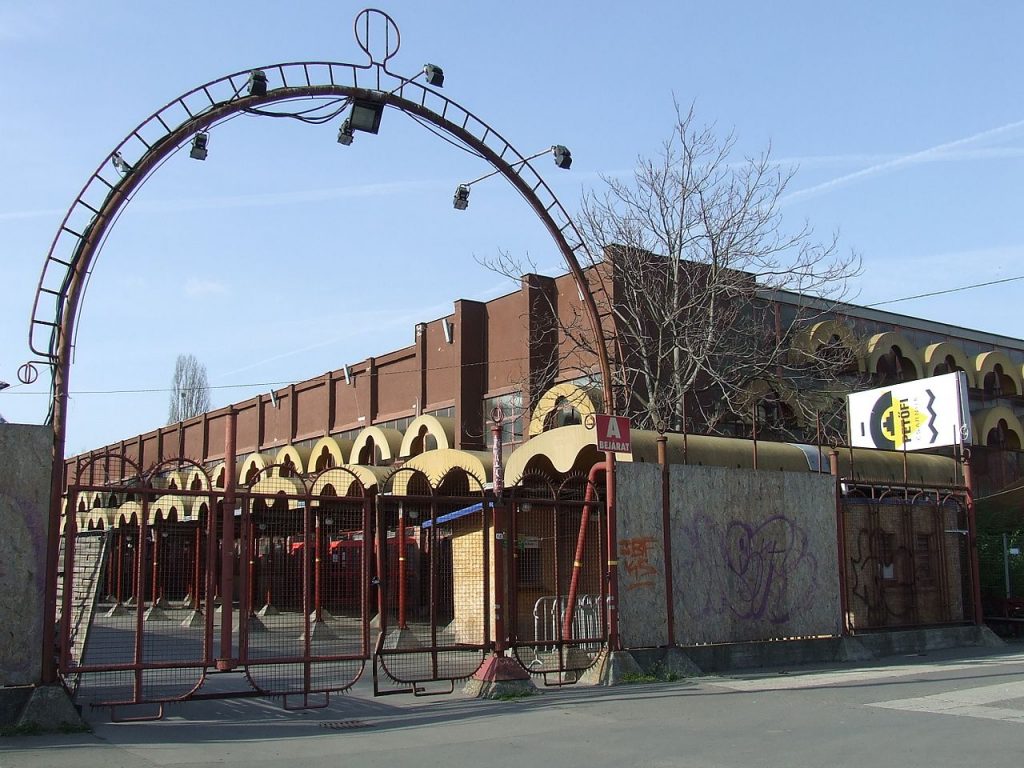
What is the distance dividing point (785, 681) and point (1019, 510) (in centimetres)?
1313

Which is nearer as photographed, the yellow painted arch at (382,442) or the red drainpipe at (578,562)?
the red drainpipe at (578,562)

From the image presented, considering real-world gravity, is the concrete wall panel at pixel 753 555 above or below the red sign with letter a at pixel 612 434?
below

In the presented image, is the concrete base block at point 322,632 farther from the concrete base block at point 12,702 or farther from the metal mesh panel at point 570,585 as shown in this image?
the concrete base block at point 12,702

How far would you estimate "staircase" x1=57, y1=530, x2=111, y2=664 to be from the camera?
11.4 m

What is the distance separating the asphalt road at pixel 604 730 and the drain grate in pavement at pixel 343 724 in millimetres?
48

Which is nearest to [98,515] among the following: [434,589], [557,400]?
[557,400]

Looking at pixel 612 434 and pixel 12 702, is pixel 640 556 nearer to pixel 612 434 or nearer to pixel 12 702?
pixel 612 434

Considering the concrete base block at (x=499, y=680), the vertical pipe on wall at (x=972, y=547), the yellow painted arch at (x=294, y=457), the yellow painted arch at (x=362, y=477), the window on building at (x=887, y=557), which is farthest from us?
the yellow painted arch at (x=294, y=457)

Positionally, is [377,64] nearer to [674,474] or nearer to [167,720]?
[674,474]

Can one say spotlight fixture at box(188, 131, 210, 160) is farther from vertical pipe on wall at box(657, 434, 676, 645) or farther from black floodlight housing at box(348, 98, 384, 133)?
vertical pipe on wall at box(657, 434, 676, 645)

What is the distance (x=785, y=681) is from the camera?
13.8 metres

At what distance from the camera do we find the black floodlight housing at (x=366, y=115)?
42.3 feet

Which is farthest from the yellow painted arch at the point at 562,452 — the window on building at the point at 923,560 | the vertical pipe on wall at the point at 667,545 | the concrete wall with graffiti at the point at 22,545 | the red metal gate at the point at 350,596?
the concrete wall with graffiti at the point at 22,545

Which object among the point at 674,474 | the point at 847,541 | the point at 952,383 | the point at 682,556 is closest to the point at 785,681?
the point at 682,556
